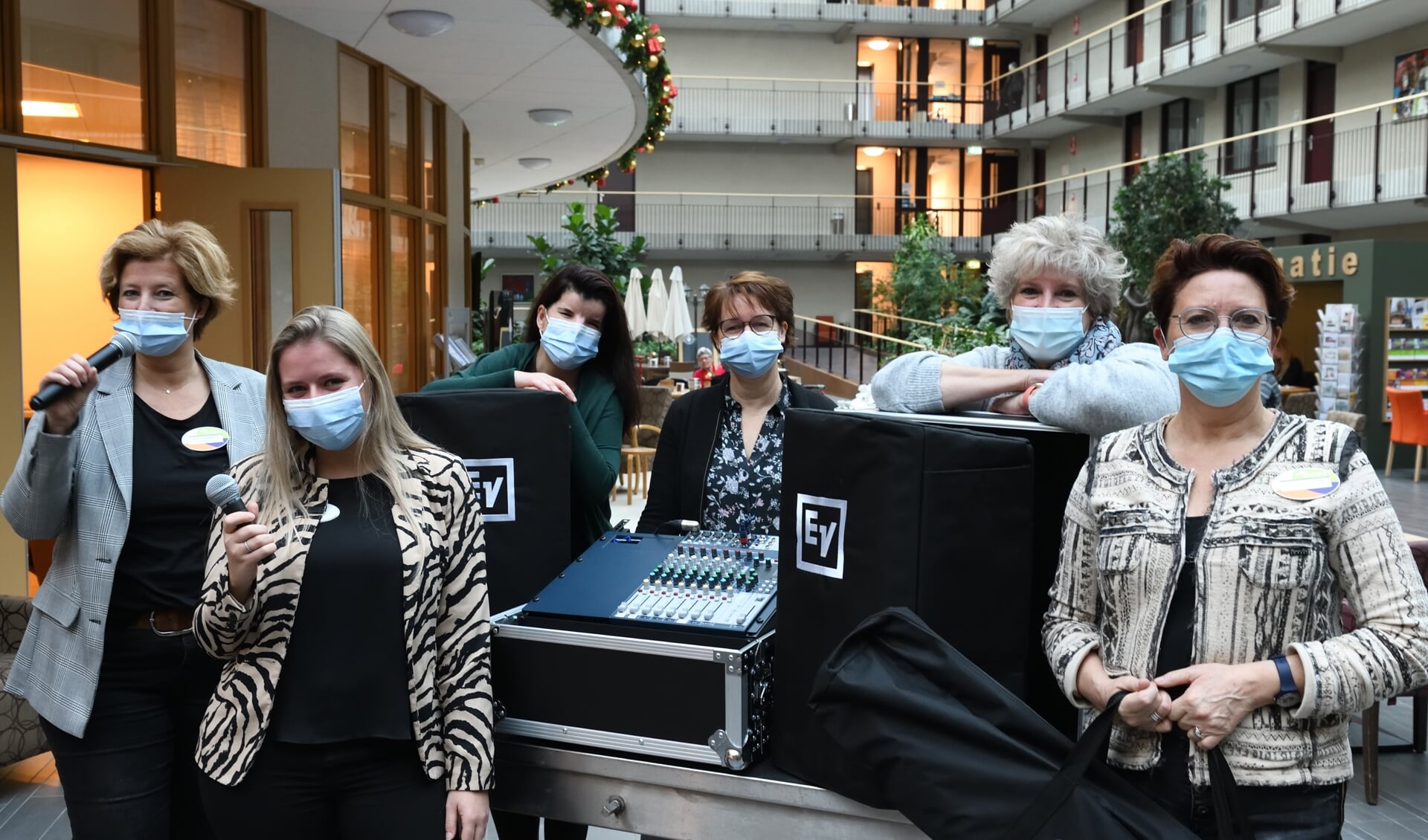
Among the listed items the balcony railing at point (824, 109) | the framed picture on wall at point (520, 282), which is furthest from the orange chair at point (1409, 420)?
the framed picture on wall at point (520, 282)

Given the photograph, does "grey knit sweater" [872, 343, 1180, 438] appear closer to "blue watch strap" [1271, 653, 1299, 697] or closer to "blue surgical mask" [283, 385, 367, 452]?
"blue watch strap" [1271, 653, 1299, 697]

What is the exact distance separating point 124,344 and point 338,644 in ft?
2.83

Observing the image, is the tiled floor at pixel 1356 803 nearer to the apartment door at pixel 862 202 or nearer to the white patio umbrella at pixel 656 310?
the white patio umbrella at pixel 656 310

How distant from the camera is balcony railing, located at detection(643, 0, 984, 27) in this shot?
97.2ft

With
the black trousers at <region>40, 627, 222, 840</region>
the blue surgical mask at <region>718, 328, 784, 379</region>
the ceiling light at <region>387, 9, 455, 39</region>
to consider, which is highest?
the ceiling light at <region>387, 9, 455, 39</region>

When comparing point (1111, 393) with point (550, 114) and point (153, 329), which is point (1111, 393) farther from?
point (550, 114)

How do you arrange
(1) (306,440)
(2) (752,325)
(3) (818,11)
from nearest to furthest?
(1) (306,440)
(2) (752,325)
(3) (818,11)

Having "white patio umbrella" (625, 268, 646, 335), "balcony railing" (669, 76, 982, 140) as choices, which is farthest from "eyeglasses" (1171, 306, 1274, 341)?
"balcony railing" (669, 76, 982, 140)

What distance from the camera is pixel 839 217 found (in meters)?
31.5

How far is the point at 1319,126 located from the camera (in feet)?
65.2

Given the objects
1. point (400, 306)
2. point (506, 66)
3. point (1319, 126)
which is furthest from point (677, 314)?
point (1319, 126)

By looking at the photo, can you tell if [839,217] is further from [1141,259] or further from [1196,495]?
[1196,495]

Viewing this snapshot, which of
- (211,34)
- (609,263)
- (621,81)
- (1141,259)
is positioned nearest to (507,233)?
(609,263)

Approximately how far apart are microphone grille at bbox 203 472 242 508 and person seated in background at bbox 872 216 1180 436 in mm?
1142
